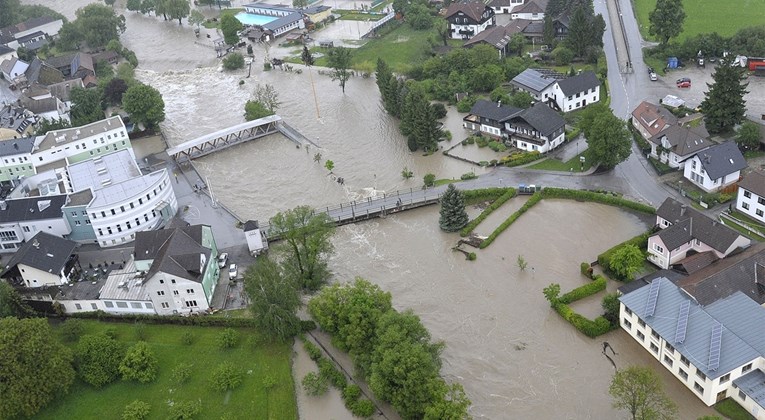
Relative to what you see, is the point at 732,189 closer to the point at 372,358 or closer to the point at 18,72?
the point at 372,358

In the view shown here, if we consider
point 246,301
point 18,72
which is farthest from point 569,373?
point 18,72

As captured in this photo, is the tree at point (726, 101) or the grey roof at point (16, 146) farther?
the grey roof at point (16, 146)

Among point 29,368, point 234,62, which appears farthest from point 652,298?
point 234,62

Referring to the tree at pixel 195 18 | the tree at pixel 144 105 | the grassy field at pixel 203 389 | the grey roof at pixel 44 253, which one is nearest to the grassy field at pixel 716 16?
the tree at pixel 144 105

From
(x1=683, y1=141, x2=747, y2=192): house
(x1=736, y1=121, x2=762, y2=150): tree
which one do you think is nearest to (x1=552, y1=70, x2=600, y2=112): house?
(x1=736, y1=121, x2=762, y2=150): tree

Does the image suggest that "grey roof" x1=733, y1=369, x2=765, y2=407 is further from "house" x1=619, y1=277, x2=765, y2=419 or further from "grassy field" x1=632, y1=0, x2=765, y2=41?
"grassy field" x1=632, y1=0, x2=765, y2=41

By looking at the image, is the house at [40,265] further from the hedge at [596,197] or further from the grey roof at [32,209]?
the hedge at [596,197]
